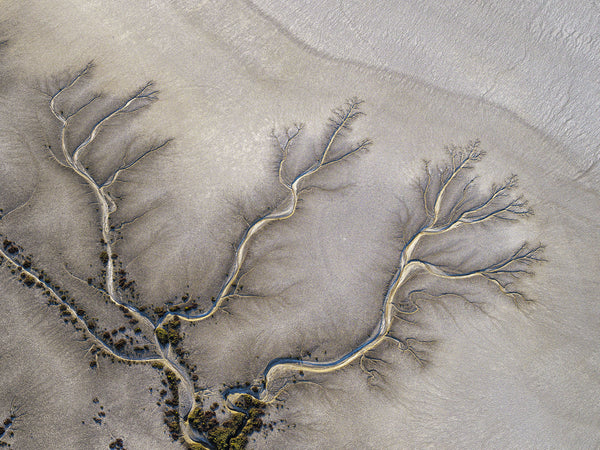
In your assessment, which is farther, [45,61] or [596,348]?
[45,61]

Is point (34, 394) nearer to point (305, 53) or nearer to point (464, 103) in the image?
point (305, 53)

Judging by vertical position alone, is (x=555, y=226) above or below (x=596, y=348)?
above

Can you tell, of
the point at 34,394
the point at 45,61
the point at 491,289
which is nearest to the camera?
the point at 34,394

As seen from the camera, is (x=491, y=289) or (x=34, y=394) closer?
(x=34, y=394)

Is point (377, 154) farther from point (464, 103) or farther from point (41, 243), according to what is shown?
point (41, 243)

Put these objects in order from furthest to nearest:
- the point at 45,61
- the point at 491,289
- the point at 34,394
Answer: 1. the point at 45,61
2. the point at 491,289
3. the point at 34,394

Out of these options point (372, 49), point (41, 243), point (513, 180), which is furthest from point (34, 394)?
point (513, 180)

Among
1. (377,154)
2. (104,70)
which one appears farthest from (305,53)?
(104,70)

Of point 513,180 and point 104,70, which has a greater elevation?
point 513,180

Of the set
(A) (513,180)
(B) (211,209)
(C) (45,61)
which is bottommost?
(B) (211,209)
